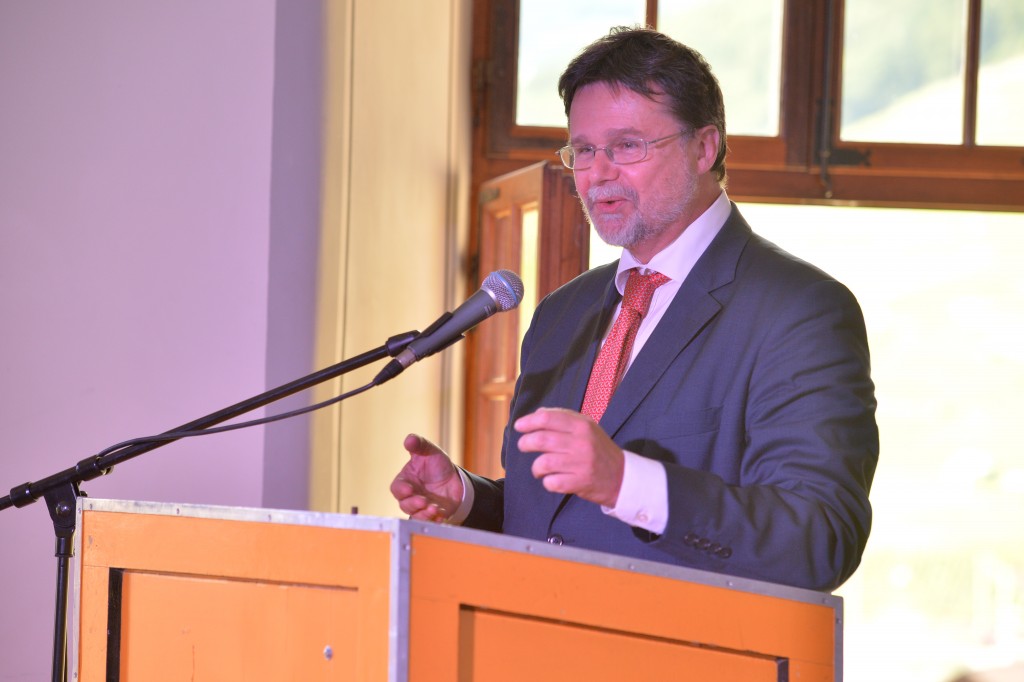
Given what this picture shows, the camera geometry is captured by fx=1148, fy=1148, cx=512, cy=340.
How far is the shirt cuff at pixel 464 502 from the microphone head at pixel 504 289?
1.33 feet

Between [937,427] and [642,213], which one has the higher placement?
[642,213]

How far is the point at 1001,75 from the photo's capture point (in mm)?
4227

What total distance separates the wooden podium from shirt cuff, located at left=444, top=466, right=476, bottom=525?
2.15 ft

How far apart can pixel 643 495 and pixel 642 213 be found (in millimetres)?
712

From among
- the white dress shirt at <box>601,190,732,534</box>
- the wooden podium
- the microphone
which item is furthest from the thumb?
the wooden podium

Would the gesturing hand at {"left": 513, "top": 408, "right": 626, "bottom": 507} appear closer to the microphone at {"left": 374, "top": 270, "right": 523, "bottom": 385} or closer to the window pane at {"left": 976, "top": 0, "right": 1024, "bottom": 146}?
the microphone at {"left": 374, "top": 270, "right": 523, "bottom": 385}

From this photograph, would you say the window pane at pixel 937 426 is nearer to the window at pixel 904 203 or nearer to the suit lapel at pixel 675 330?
the window at pixel 904 203

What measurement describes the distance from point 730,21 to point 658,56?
2.48 m

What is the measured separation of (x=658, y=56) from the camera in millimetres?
1956

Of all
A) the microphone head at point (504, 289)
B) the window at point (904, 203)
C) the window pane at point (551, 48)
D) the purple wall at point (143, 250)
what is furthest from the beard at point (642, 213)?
the window pane at point (551, 48)

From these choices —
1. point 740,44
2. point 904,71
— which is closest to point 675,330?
point 740,44

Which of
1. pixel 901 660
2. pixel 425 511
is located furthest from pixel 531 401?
pixel 901 660

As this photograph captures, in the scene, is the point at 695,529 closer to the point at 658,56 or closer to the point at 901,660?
the point at 658,56

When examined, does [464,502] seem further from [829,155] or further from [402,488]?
[829,155]
